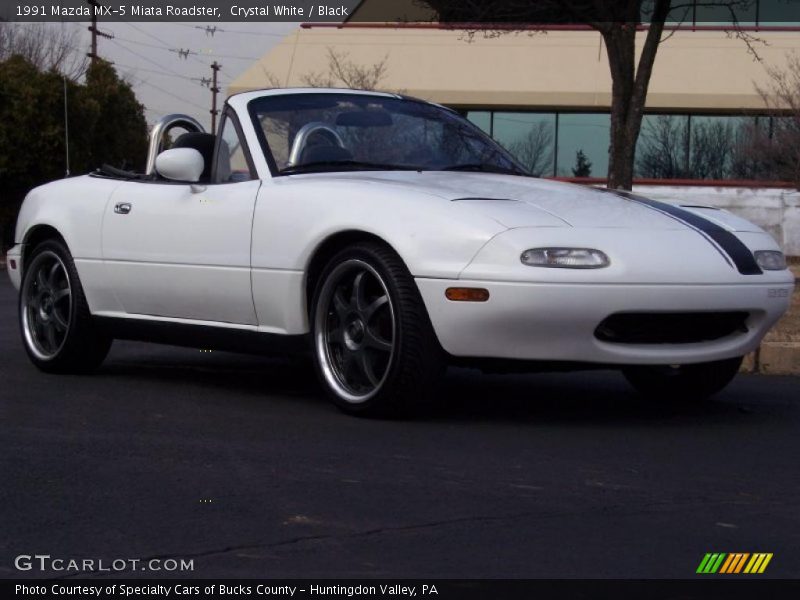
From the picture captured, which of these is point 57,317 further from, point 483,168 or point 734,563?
point 734,563

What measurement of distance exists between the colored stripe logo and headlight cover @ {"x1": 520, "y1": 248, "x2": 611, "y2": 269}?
189 centimetres

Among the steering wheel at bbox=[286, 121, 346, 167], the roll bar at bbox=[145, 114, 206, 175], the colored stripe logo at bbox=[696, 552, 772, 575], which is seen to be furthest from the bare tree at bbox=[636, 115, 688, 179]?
the colored stripe logo at bbox=[696, 552, 772, 575]

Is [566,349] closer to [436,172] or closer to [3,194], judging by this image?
[436,172]

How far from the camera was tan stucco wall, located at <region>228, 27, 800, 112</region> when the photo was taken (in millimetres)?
33750

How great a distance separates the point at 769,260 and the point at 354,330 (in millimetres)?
1800

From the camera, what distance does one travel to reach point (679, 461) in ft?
17.1

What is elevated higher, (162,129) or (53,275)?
(162,129)

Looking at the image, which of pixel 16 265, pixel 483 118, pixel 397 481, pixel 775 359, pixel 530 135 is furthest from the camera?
pixel 483 118

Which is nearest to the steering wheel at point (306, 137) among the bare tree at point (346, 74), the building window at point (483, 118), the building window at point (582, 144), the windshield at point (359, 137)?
the windshield at point (359, 137)

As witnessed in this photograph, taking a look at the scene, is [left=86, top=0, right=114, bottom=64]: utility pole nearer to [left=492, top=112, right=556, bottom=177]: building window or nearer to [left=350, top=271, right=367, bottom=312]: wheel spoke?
[left=492, top=112, right=556, bottom=177]: building window

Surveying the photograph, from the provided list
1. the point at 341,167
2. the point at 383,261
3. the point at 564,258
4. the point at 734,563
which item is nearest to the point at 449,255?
the point at 383,261

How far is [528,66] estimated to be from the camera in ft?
115

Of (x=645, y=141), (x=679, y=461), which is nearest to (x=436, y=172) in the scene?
(x=679, y=461)

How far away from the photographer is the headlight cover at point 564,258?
5566 mm
